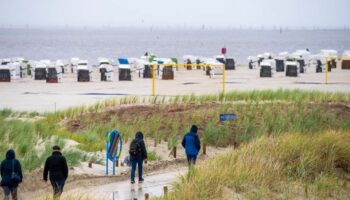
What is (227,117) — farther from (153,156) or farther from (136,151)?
(136,151)

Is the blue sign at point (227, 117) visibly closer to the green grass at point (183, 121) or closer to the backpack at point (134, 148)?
the green grass at point (183, 121)

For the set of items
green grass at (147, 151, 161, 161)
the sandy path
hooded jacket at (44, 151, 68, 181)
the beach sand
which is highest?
hooded jacket at (44, 151, 68, 181)

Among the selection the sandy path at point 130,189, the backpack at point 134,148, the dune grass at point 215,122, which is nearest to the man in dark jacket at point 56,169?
the sandy path at point 130,189

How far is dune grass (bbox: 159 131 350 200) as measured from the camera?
14164 millimetres

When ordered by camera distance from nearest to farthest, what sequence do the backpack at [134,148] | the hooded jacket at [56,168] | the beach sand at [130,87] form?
the hooded jacket at [56,168], the backpack at [134,148], the beach sand at [130,87]

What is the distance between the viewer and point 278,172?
1543cm

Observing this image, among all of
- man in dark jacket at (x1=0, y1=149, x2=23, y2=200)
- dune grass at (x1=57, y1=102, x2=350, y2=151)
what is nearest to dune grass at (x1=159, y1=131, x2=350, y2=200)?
man in dark jacket at (x1=0, y1=149, x2=23, y2=200)

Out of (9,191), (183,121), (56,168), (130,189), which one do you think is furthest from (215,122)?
(9,191)

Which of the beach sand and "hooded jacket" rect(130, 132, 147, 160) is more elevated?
"hooded jacket" rect(130, 132, 147, 160)

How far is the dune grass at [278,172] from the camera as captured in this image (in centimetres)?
1416

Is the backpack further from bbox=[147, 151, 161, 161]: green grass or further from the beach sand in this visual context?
the beach sand

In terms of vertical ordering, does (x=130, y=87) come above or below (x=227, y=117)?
below

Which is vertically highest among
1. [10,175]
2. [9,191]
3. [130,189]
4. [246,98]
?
[246,98]

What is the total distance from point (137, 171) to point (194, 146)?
69.8 inches
